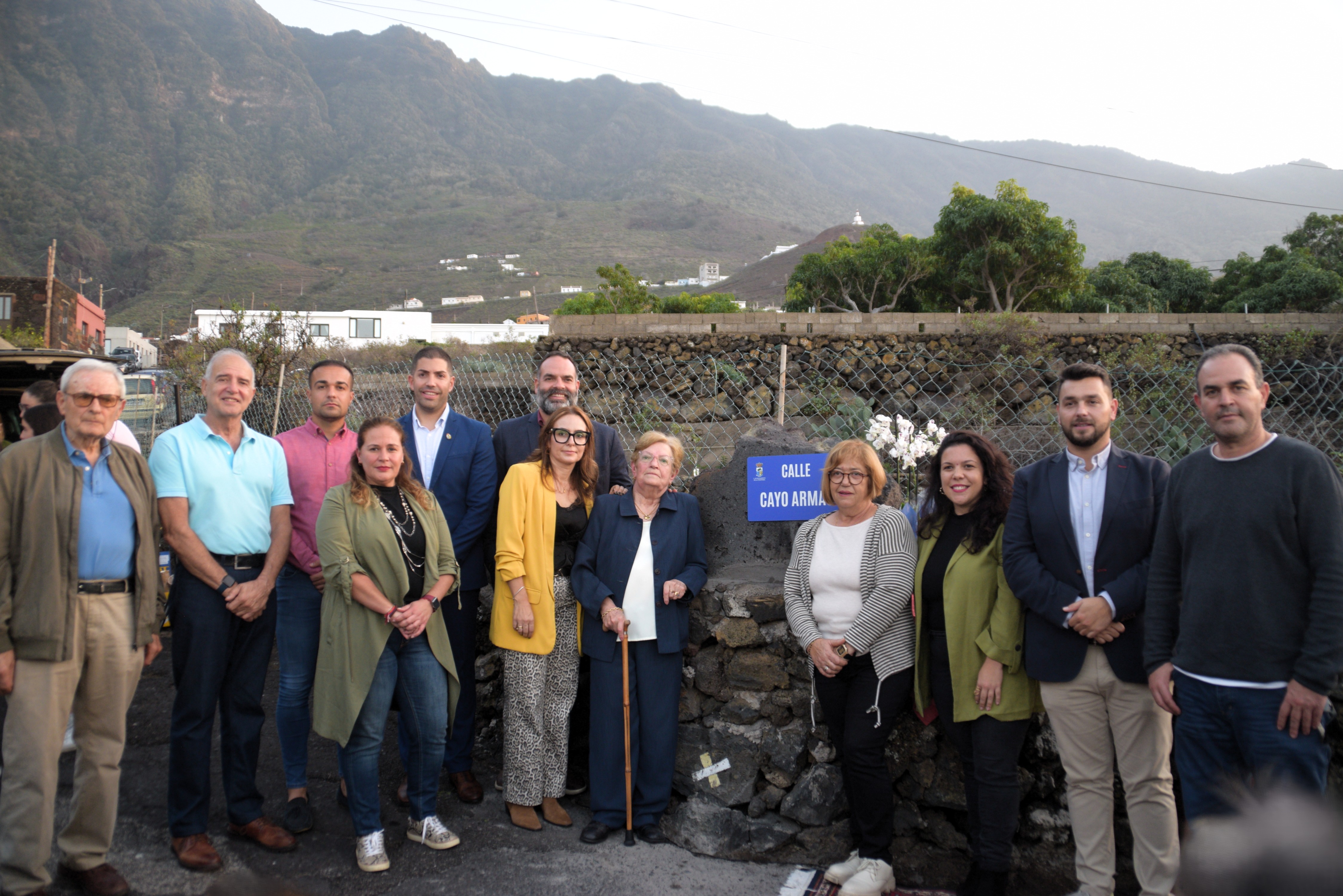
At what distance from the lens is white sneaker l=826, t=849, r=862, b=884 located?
3.10 m

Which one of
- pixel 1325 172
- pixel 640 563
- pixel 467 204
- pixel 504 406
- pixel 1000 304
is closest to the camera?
pixel 640 563

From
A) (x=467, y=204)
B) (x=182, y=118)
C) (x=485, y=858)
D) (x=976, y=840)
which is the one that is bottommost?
Answer: (x=485, y=858)

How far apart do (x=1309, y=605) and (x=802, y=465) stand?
6.78 feet

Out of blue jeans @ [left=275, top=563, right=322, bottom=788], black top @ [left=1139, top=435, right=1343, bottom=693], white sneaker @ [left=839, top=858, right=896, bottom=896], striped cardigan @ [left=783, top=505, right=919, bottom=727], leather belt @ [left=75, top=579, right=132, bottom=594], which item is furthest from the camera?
blue jeans @ [left=275, top=563, right=322, bottom=788]

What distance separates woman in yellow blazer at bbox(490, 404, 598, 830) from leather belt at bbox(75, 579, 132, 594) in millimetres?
1384

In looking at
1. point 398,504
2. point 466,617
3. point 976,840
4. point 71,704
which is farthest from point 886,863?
point 71,704

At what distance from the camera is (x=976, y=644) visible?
115 inches

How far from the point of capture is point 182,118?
12900 centimetres

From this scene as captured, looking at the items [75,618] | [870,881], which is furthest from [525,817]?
[75,618]

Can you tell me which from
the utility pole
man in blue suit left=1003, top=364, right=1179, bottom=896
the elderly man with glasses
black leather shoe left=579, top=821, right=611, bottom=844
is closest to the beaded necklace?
the elderly man with glasses

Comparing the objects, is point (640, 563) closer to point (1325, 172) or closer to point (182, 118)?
point (182, 118)

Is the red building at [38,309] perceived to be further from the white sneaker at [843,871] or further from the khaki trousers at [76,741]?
the white sneaker at [843,871]

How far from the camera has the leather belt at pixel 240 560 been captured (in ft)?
10.3

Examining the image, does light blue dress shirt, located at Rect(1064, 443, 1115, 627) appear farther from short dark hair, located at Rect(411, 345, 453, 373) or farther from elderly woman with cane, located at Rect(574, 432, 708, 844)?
short dark hair, located at Rect(411, 345, 453, 373)
